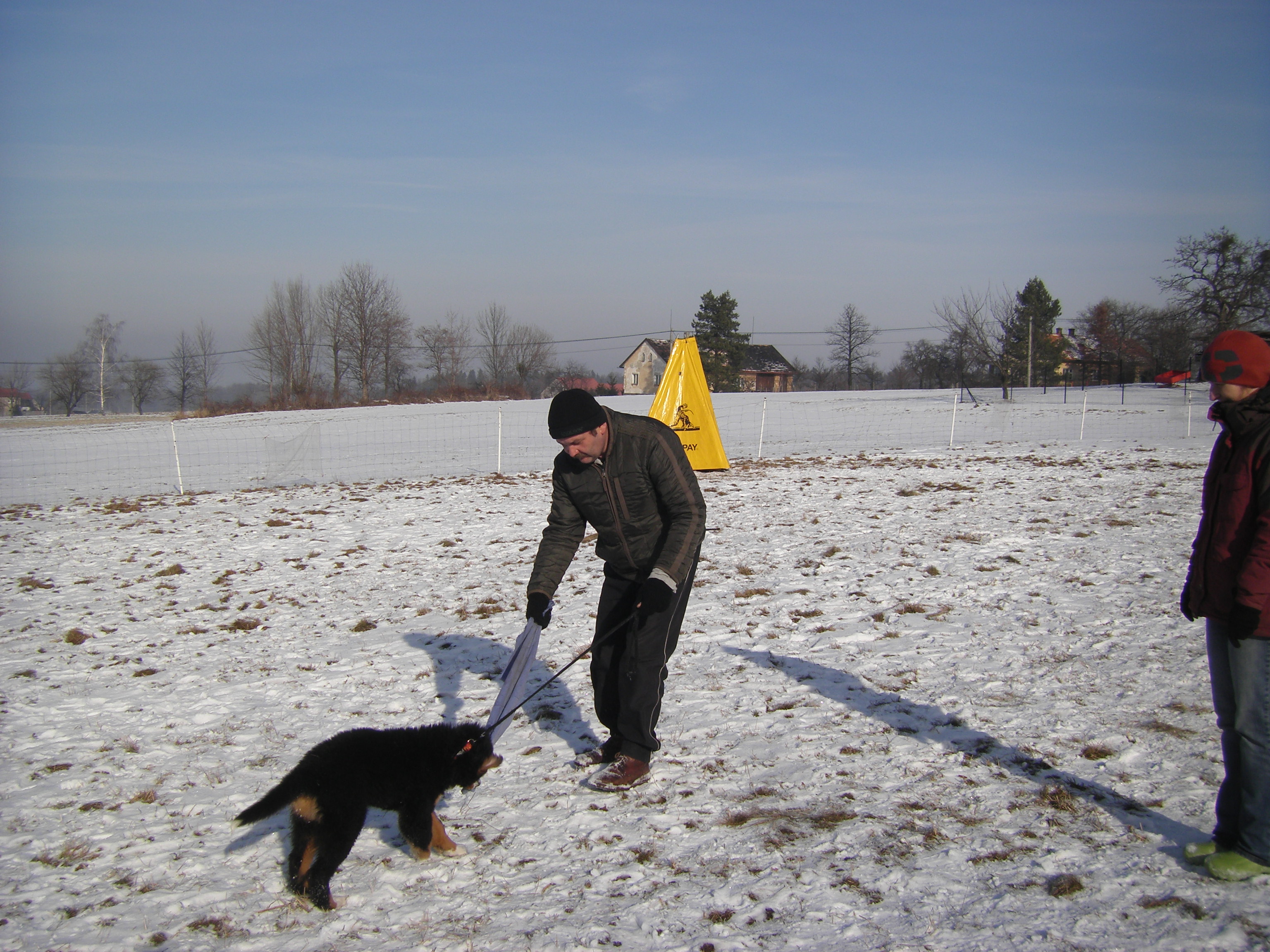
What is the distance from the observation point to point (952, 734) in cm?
372

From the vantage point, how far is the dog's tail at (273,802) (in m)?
2.52

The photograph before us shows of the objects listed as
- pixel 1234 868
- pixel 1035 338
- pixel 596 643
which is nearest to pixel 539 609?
pixel 596 643

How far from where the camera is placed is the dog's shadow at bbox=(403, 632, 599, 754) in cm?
402

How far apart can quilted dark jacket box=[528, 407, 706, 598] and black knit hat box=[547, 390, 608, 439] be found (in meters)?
0.15

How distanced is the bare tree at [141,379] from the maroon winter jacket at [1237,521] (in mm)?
72773

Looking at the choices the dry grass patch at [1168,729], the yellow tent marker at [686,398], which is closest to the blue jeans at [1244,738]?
the dry grass patch at [1168,729]

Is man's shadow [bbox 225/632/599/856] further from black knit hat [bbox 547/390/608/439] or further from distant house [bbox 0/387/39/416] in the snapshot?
distant house [bbox 0/387/39/416]

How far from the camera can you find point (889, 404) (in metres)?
31.3

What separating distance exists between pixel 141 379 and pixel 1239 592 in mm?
74406

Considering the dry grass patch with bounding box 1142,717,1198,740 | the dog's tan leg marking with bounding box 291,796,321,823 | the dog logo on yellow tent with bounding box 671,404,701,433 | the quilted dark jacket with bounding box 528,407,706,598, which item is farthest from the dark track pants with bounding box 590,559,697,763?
the dog logo on yellow tent with bounding box 671,404,701,433

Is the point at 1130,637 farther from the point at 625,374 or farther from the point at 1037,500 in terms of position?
the point at 625,374

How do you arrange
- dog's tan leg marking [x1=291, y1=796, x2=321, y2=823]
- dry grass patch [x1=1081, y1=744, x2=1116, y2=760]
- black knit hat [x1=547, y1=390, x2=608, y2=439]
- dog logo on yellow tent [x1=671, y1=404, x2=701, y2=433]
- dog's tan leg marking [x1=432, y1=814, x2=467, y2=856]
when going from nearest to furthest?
dog's tan leg marking [x1=291, y1=796, x2=321, y2=823], dog's tan leg marking [x1=432, y1=814, x2=467, y2=856], black knit hat [x1=547, y1=390, x2=608, y2=439], dry grass patch [x1=1081, y1=744, x2=1116, y2=760], dog logo on yellow tent [x1=671, y1=404, x2=701, y2=433]

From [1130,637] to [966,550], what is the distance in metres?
2.23

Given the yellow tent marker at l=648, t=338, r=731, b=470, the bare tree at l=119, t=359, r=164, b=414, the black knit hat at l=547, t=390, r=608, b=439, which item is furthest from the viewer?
the bare tree at l=119, t=359, r=164, b=414
